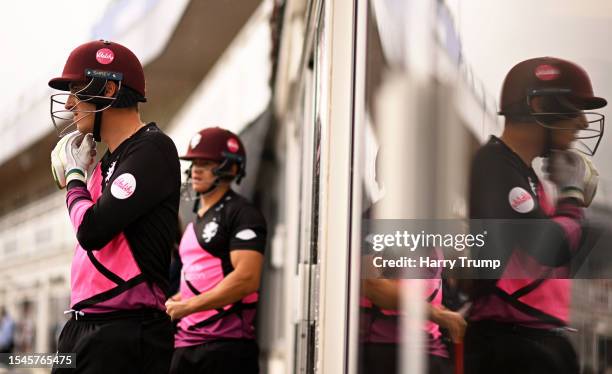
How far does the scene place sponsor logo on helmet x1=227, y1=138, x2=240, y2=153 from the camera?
3887 mm

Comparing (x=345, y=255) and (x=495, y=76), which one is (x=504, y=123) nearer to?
(x=495, y=76)

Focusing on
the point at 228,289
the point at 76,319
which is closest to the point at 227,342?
the point at 228,289

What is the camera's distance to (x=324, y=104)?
2662 millimetres

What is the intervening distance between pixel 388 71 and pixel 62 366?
113 cm

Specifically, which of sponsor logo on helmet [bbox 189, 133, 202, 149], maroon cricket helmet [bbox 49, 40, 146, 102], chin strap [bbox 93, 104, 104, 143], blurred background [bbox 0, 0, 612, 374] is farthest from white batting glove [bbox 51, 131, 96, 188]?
sponsor logo on helmet [bbox 189, 133, 202, 149]

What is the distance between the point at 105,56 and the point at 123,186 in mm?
430

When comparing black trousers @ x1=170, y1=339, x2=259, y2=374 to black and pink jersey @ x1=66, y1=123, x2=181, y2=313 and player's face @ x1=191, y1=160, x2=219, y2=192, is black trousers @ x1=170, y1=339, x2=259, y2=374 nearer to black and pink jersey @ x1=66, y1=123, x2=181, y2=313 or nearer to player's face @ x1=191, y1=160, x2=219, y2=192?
player's face @ x1=191, y1=160, x2=219, y2=192

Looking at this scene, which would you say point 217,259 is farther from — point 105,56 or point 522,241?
point 522,241

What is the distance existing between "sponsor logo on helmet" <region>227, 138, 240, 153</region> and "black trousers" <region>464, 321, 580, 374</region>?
5.71 ft

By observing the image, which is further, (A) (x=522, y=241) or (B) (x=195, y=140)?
(B) (x=195, y=140)

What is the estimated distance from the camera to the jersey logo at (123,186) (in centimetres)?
258

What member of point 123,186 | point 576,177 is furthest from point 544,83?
point 123,186

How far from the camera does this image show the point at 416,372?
7.57 feet

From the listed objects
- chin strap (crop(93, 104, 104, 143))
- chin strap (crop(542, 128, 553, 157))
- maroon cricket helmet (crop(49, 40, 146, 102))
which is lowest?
chin strap (crop(542, 128, 553, 157))
